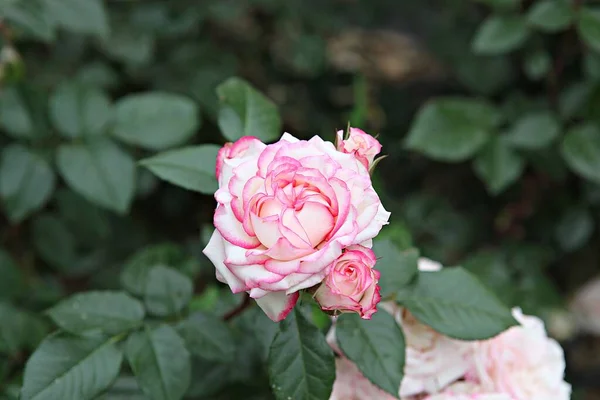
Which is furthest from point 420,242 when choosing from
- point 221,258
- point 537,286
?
point 221,258

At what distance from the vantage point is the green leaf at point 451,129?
130 cm

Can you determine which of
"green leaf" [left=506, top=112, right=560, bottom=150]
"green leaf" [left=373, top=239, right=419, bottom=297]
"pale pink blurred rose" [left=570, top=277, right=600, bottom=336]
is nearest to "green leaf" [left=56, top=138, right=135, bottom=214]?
"green leaf" [left=373, top=239, right=419, bottom=297]

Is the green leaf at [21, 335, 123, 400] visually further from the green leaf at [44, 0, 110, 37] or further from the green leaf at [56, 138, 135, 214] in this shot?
the green leaf at [44, 0, 110, 37]

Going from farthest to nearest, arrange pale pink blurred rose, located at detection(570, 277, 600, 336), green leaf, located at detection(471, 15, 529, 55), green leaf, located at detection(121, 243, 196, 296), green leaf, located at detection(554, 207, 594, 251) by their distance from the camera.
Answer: pale pink blurred rose, located at detection(570, 277, 600, 336) < green leaf, located at detection(554, 207, 594, 251) < green leaf, located at detection(471, 15, 529, 55) < green leaf, located at detection(121, 243, 196, 296)

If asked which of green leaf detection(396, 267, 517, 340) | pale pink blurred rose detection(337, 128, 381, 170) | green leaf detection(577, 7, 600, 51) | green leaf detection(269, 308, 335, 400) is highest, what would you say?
pale pink blurred rose detection(337, 128, 381, 170)

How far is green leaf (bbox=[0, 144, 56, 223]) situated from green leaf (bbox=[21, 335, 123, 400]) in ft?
1.55

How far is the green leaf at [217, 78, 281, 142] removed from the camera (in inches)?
30.2

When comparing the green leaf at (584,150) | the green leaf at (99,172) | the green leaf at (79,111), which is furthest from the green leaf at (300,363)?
the green leaf at (584,150)

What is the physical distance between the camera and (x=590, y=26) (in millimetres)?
1225

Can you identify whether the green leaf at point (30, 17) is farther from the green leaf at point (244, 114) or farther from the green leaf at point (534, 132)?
the green leaf at point (534, 132)

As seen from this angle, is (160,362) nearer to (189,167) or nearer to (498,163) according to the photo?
(189,167)

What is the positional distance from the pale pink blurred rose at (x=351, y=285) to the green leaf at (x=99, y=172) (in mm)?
620

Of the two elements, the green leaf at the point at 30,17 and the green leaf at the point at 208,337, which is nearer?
the green leaf at the point at 208,337

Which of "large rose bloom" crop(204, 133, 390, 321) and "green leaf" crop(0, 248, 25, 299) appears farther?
"green leaf" crop(0, 248, 25, 299)
